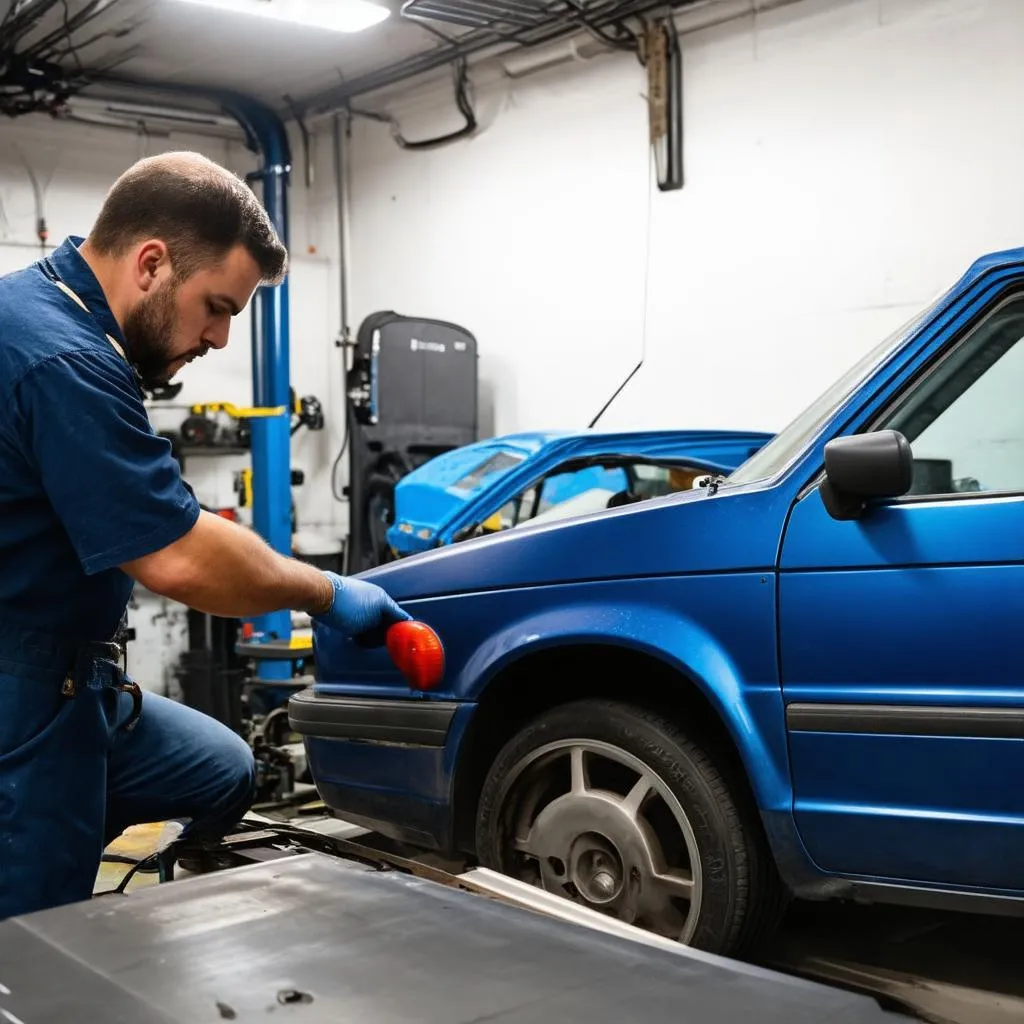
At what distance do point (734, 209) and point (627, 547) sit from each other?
4.34m

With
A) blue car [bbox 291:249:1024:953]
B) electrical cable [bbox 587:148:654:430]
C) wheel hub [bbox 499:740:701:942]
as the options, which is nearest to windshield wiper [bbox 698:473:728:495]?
blue car [bbox 291:249:1024:953]

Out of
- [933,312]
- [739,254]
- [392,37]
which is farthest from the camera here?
[392,37]

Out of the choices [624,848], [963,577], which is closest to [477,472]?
[624,848]

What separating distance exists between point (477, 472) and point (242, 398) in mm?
4656

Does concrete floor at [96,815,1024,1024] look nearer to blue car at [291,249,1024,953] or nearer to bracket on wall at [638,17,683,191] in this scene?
blue car at [291,249,1024,953]

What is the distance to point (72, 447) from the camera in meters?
1.81

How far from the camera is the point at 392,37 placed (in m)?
7.75

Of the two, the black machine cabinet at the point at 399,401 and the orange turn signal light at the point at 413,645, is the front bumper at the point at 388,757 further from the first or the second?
the black machine cabinet at the point at 399,401

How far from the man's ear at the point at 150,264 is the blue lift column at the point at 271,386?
4854 mm

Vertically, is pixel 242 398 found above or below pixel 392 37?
below

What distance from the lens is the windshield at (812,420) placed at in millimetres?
2482

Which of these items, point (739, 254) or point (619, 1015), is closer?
point (619, 1015)

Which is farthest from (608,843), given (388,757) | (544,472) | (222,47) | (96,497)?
(222,47)

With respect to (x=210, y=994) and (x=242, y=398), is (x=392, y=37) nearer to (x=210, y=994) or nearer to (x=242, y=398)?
(x=242, y=398)
